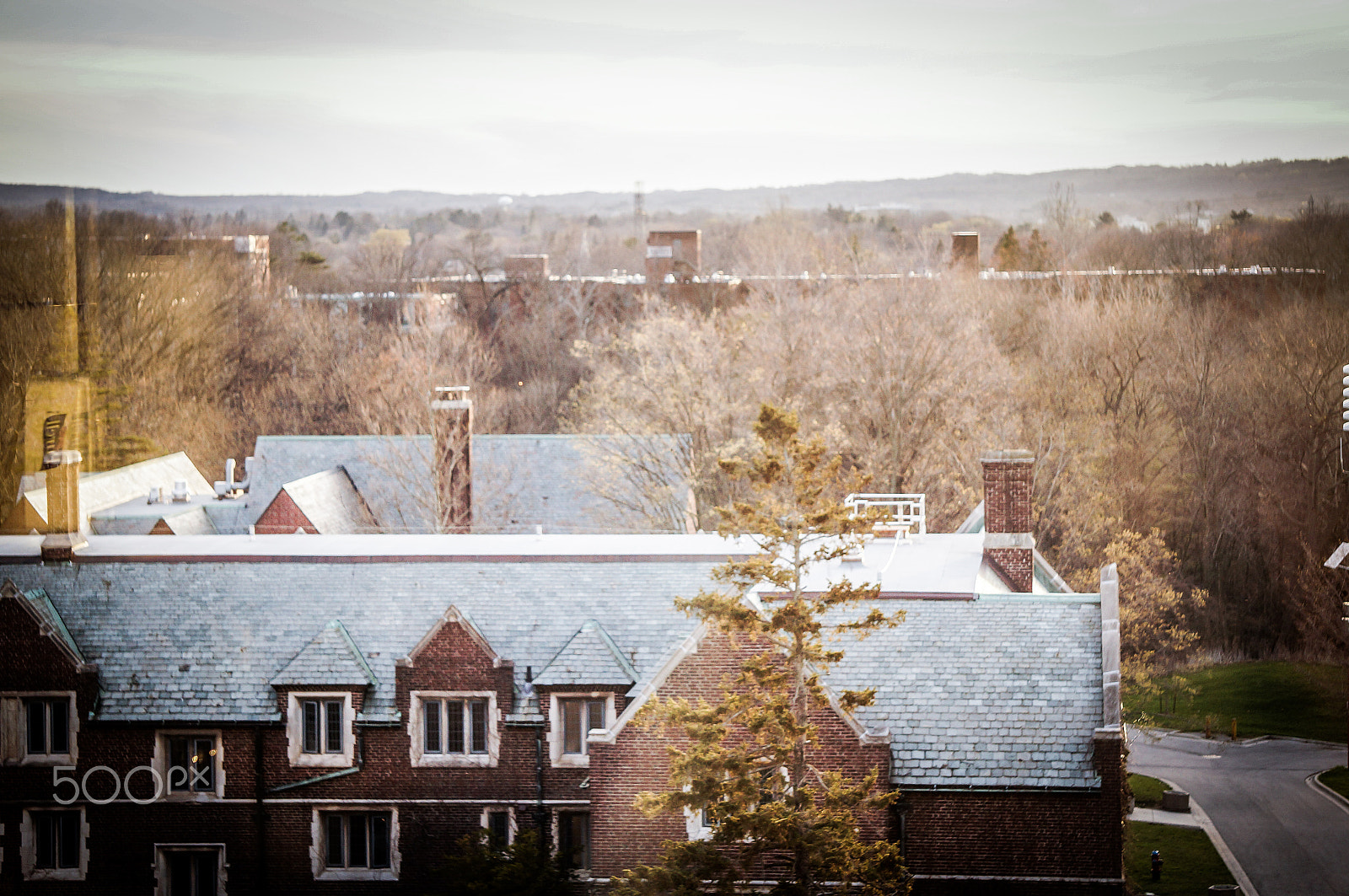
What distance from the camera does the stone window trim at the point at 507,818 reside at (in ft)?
37.0

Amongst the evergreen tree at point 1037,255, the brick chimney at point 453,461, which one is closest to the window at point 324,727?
the brick chimney at point 453,461

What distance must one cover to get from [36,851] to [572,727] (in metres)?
5.09

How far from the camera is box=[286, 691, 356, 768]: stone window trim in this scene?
450 inches

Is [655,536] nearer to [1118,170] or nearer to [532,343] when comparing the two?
[1118,170]

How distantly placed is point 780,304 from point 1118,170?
37.0 ft

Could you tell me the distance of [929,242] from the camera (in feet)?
102

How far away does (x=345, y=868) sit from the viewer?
37.8 feet

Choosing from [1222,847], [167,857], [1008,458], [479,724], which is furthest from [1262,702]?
[167,857]

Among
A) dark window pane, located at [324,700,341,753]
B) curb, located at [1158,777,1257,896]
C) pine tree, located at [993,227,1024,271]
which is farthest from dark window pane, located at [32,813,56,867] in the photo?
pine tree, located at [993,227,1024,271]

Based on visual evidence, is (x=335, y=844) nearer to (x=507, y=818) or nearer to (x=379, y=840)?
(x=379, y=840)

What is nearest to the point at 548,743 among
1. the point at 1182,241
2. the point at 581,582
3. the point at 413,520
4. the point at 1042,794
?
the point at 581,582

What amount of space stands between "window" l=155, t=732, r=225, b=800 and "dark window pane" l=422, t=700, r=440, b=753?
182cm

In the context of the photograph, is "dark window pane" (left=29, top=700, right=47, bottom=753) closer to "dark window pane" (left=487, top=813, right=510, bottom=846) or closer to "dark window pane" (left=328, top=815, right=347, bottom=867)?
"dark window pane" (left=328, top=815, right=347, bottom=867)

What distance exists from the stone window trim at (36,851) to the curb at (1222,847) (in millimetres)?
11501
